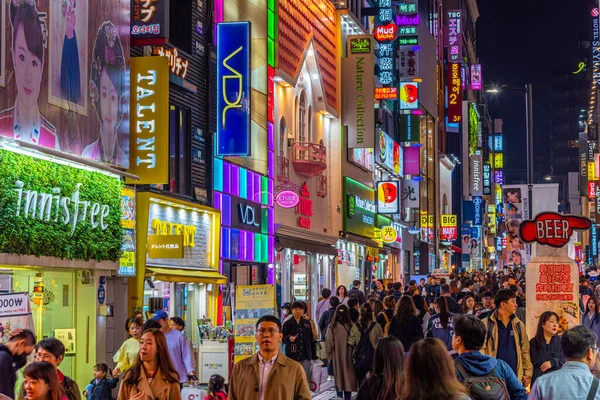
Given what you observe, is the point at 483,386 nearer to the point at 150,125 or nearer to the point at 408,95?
the point at 150,125

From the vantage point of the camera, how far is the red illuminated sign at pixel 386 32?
47156 millimetres

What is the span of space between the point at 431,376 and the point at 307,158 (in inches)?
1080

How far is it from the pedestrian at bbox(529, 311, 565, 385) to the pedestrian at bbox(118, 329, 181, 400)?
5411mm

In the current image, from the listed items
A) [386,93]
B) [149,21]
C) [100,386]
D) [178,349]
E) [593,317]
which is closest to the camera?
[100,386]

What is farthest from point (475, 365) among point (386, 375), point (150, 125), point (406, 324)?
point (150, 125)

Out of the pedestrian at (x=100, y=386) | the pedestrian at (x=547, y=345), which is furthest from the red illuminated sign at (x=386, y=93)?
the pedestrian at (x=547, y=345)

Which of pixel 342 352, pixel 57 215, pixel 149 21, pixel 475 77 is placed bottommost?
pixel 342 352

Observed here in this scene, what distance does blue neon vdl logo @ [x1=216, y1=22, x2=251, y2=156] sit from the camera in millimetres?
24344

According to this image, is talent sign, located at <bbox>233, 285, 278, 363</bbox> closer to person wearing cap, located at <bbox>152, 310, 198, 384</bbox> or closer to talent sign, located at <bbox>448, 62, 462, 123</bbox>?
person wearing cap, located at <bbox>152, 310, 198, 384</bbox>

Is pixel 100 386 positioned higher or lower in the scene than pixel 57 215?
lower

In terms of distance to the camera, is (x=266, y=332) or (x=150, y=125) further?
(x=150, y=125)

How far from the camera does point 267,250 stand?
96.8ft

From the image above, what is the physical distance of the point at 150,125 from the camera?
19.2m

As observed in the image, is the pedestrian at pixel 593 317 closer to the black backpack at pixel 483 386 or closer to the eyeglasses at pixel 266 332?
the eyeglasses at pixel 266 332
